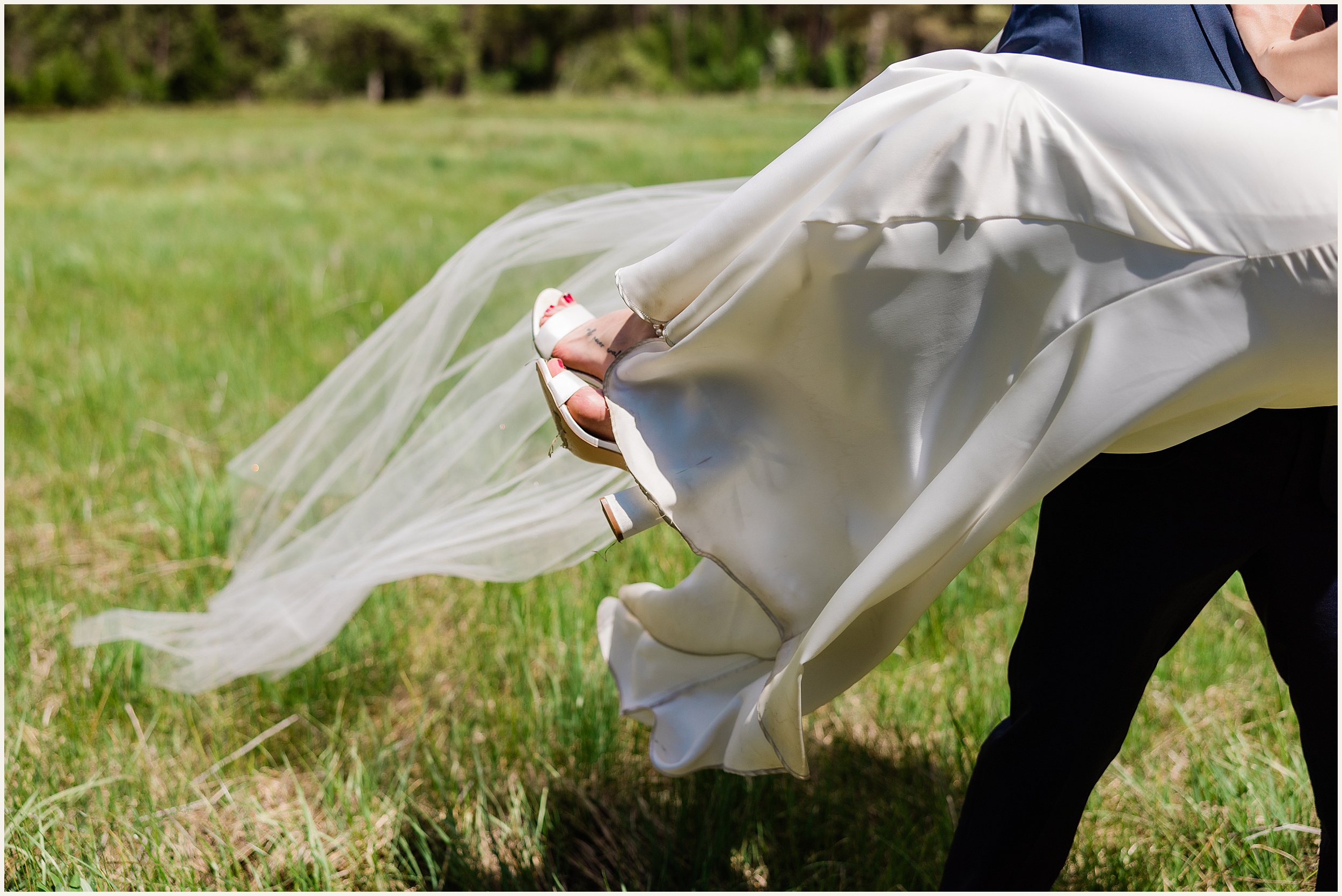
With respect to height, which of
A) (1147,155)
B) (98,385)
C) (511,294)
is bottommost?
(98,385)

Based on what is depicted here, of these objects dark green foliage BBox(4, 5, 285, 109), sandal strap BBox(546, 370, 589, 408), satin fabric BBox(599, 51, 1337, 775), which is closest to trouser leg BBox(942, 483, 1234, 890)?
satin fabric BBox(599, 51, 1337, 775)

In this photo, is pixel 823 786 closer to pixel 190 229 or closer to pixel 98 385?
pixel 98 385

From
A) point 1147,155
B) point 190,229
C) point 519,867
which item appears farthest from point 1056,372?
point 190,229

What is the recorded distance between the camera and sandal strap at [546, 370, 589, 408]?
1.41m

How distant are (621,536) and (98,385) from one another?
3824mm

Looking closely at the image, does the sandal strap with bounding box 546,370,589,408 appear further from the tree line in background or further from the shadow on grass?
the tree line in background

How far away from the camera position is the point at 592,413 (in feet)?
4.58

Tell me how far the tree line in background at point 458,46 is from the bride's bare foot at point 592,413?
132 feet

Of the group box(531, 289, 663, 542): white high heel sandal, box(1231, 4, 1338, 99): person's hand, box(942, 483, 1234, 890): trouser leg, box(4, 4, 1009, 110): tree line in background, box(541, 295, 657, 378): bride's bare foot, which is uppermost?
box(4, 4, 1009, 110): tree line in background

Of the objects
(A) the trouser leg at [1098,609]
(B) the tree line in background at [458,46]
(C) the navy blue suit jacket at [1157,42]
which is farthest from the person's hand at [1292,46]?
(B) the tree line in background at [458,46]

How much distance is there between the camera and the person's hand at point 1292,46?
1150 millimetres

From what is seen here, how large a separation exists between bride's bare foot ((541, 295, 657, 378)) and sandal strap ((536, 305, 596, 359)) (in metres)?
0.02

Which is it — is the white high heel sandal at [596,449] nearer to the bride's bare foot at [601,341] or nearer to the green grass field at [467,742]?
the bride's bare foot at [601,341]

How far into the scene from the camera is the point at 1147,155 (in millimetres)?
1098
